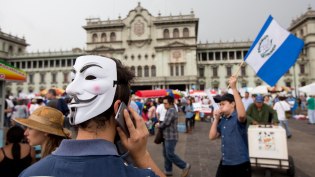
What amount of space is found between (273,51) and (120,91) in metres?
3.92

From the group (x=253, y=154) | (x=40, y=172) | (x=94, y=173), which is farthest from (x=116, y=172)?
(x=253, y=154)

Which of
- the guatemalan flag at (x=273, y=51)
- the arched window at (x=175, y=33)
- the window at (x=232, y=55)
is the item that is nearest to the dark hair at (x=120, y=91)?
the guatemalan flag at (x=273, y=51)

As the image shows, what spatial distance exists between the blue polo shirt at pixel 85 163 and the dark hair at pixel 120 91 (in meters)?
0.13

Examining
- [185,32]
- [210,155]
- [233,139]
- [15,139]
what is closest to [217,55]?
[185,32]

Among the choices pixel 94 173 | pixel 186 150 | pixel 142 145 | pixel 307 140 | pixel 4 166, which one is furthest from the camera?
pixel 307 140

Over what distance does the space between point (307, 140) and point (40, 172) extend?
10.8 meters

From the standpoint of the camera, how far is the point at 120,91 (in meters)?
1.26

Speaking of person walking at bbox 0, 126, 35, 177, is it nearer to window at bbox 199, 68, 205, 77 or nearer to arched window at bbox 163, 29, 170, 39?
arched window at bbox 163, 29, 170, 39

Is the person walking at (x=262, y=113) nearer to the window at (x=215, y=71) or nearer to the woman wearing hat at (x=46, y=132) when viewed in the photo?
the woman wearing hat at (x=46, y=132)

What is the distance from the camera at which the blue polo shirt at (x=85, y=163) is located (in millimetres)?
988

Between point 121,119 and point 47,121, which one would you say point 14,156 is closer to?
point 47,121

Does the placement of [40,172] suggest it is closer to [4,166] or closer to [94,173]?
[94,173]

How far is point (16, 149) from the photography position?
2801 millimetres

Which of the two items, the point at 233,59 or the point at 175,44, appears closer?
the point at 175,44
